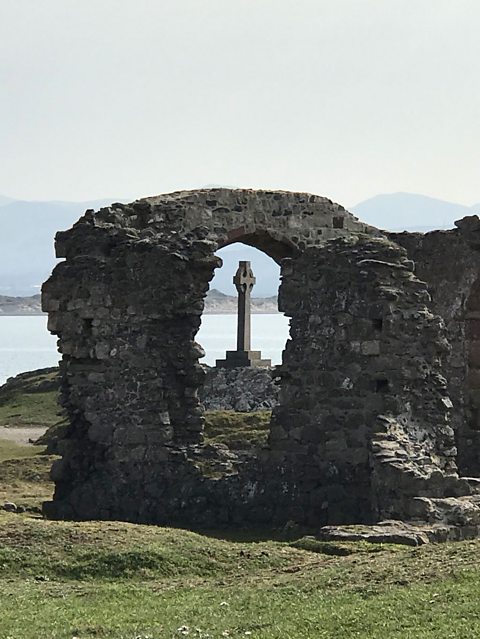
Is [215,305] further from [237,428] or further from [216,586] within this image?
[216,586]

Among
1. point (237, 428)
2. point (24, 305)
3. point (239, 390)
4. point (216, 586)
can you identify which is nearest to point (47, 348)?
point (239, 390)

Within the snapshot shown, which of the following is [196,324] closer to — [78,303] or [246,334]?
[78,303]

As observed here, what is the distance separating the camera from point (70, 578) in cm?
1380

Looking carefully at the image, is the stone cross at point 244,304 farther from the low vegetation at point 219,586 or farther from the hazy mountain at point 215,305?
the hazy mountain at point 215,305

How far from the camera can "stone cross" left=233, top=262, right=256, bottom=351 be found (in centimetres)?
3797

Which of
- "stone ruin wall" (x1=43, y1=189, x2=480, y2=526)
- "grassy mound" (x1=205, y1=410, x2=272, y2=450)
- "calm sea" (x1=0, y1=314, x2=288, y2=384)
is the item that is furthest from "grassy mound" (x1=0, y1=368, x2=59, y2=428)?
"stone ruin wall" (x1=43, y1=189, x2=480, y2=526)

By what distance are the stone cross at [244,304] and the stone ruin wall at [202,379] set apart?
17.4 m

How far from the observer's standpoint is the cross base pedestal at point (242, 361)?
36094 millimetres

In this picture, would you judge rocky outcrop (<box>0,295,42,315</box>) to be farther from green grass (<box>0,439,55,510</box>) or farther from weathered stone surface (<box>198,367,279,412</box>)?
green grass (<box>0,439,55,510</box>)

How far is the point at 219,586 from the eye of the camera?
12969mm

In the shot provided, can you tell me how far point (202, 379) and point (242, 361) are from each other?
16606mm

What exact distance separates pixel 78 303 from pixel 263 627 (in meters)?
9.83

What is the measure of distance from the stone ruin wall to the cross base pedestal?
1560cm

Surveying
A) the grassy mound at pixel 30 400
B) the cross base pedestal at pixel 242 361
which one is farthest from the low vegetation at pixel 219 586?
the grassy mound at pixel 30 400
